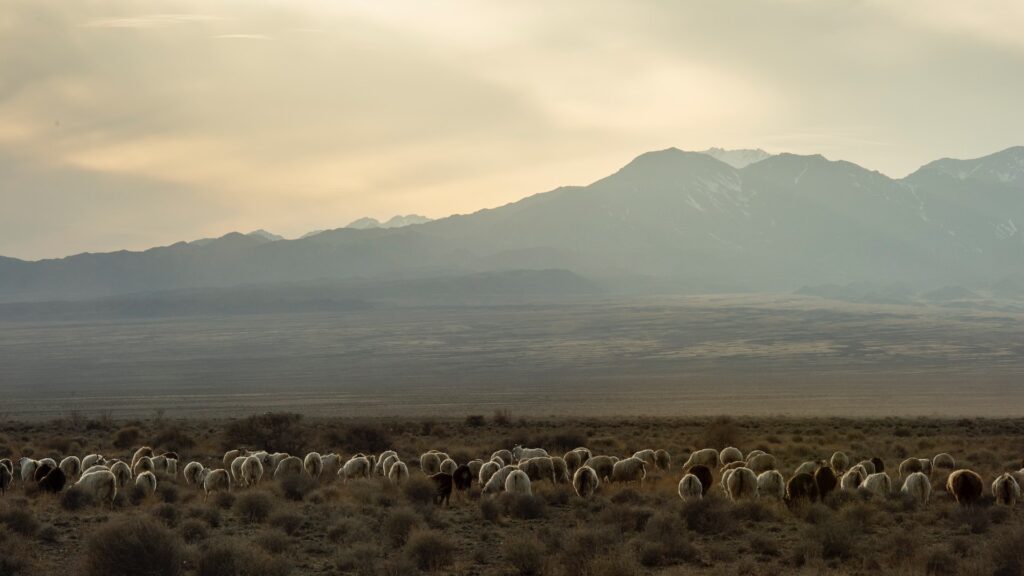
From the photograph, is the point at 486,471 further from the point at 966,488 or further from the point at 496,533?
the point at 966,488

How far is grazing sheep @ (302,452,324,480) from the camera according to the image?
72.7ft

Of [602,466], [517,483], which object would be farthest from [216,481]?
[602,466]

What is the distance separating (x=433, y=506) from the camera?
1678cm

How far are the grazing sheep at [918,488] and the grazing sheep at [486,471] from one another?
7.83 meters

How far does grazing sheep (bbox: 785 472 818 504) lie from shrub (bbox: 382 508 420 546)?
667 centimetres

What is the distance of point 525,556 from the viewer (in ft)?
41.2

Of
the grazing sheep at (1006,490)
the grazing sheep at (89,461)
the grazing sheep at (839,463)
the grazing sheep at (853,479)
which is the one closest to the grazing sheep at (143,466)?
the grazing sheep at (89,461)

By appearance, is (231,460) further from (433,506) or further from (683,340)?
(683,340)

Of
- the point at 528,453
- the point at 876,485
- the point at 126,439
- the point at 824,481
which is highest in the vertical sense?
the point at 824,481

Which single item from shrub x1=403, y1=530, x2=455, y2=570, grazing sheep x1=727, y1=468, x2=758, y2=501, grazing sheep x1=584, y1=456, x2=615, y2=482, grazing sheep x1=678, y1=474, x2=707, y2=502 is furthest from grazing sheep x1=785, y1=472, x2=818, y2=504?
shrub x1=403, y1=530, x2=455, y2=570

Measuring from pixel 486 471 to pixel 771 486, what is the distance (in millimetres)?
5719

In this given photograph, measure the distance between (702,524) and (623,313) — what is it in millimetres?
159312

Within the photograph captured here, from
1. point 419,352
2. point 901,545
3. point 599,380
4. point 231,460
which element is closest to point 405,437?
point 231,460

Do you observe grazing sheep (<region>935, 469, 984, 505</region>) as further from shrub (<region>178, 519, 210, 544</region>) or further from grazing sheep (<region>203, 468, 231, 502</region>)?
grazing sheep (<region>203, 468, 231, 502</region>)
